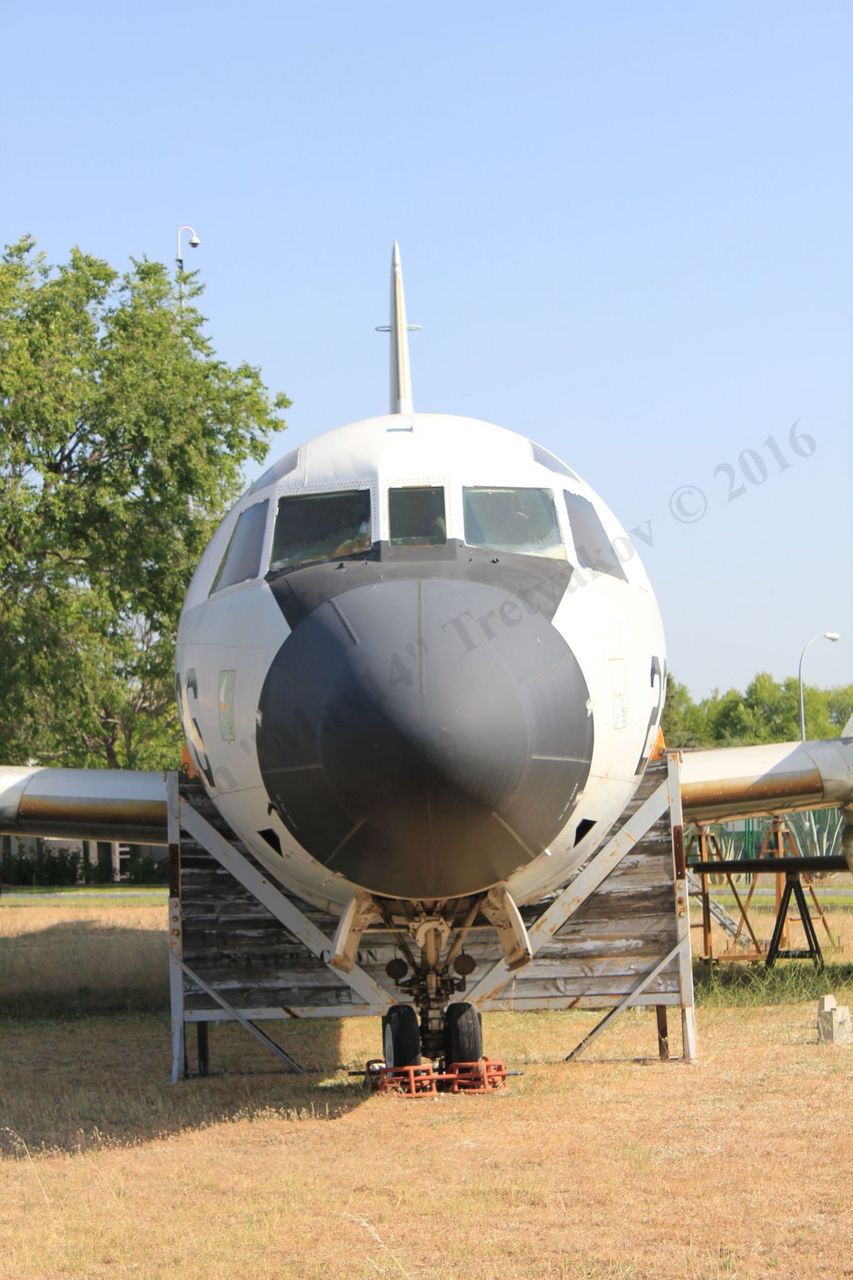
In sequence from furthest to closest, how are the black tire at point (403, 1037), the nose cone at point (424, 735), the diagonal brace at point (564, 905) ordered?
the diagonal brace at point (564, 905) < the black tire at point (403, 1037) < the nose cone at point (424, 735)

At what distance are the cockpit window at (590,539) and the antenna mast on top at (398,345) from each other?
379 cm

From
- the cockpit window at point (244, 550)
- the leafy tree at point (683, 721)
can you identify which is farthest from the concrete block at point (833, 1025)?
the leafy tree at point (683, 721)

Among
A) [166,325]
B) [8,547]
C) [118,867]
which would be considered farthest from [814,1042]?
[118,867]

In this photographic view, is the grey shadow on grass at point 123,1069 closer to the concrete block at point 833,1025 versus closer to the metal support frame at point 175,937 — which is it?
the metal support frame at point 175,937

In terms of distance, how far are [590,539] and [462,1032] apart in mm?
3025

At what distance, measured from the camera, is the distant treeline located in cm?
10075

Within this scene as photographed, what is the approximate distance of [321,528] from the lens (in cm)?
857

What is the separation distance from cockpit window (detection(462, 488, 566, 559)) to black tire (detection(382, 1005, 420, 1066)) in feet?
9.07

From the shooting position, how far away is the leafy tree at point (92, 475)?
27078 millimetres

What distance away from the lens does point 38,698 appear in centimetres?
2830

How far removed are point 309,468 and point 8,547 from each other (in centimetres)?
1896

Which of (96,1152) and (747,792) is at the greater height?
(747,792)

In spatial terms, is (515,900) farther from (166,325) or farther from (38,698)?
(166,325)

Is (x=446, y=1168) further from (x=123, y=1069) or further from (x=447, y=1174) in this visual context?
(x=123, y=1069)
